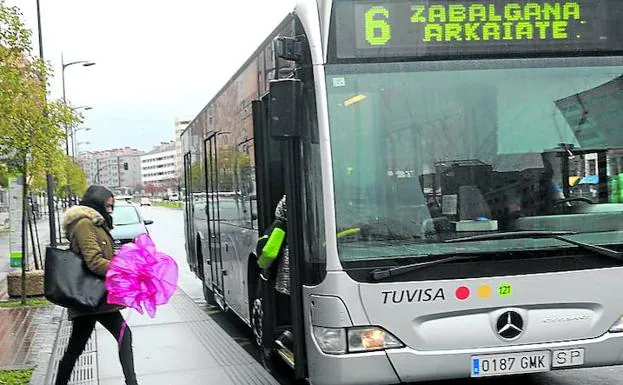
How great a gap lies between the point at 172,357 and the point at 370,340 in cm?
449

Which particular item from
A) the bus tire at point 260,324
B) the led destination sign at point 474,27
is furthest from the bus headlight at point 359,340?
the bus tire at point 260,324

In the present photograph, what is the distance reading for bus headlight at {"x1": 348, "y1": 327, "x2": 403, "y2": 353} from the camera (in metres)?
5.13

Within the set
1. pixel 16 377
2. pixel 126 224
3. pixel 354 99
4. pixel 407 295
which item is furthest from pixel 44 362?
pixel 126 224

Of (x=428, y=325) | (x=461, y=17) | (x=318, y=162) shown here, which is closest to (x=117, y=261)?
(x=318, y=162)

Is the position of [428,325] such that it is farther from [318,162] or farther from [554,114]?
[554,114]

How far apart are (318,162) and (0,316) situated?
30.9 feet

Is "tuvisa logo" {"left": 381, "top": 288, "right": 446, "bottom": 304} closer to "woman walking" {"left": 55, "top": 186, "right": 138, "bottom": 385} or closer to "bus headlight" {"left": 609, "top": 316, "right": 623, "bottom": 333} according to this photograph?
"bus headlight" {"left": 609, "top": 316, "right": 623, "bottom": 333}

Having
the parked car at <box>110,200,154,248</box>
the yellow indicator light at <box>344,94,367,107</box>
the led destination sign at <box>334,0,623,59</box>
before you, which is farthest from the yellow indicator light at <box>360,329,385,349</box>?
the parked car at <box>110,200,154,248</box>

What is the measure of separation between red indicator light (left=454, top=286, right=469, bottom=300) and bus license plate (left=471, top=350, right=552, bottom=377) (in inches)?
15.6

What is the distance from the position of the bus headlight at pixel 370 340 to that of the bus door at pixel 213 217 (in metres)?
5.53

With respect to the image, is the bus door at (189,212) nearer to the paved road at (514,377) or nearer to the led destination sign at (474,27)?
the paved road at (514,377)

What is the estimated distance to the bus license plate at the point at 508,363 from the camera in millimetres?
5191

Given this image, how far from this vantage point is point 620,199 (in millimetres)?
5414

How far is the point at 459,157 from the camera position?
5.24m
